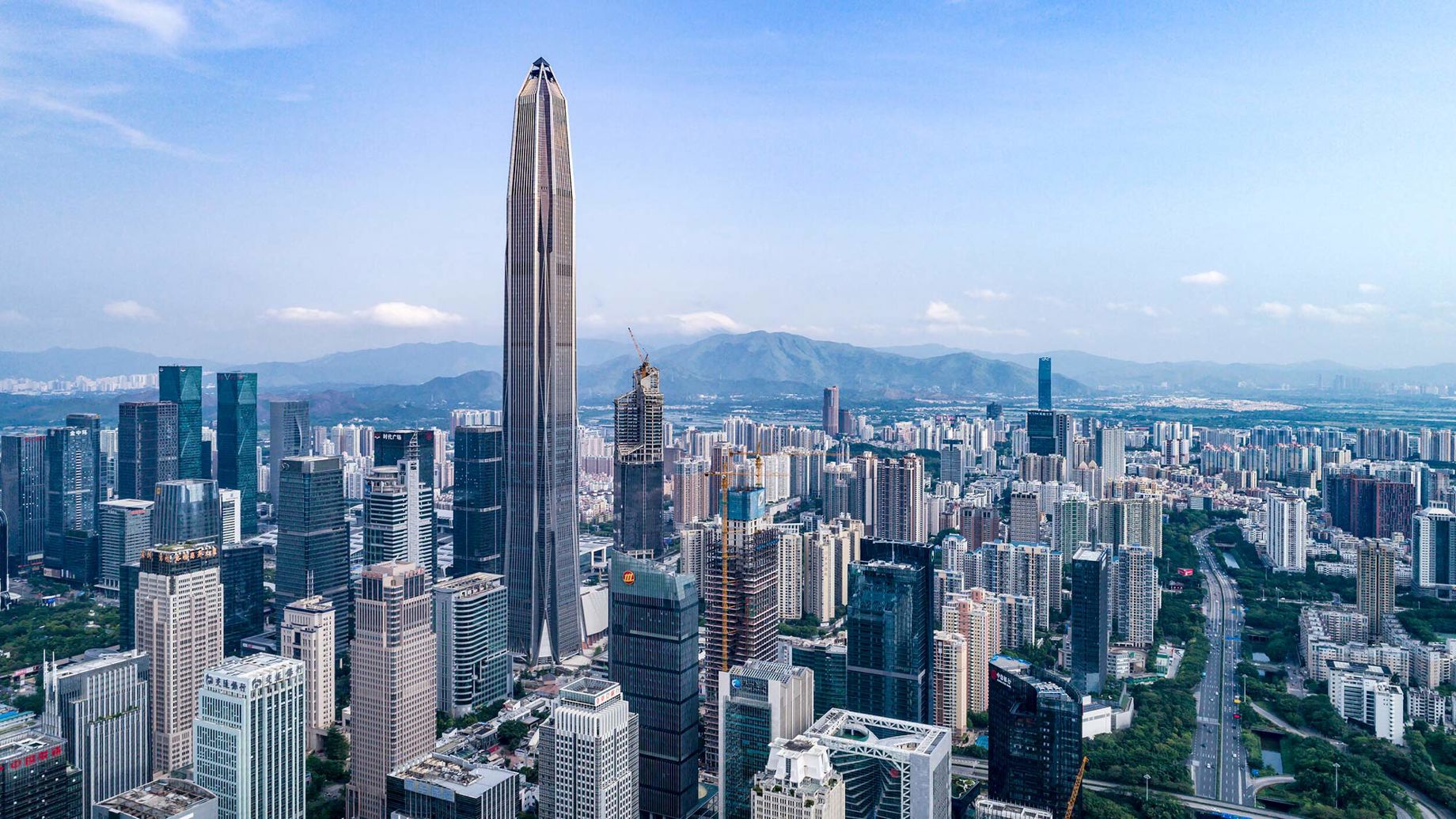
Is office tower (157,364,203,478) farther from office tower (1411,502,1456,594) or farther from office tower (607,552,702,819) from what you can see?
office tower (1411,502,1456,594)

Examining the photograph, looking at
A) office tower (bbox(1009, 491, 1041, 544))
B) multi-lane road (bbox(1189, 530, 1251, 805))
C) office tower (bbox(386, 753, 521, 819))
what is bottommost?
multi-lane road (bbox(1189, 530, 1251, 805))

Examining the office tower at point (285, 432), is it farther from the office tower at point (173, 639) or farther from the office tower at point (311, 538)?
the office tower at point (173, 639)

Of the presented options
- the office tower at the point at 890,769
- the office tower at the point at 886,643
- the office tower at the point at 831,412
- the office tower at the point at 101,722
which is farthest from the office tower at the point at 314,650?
the office tower at the point at 831,412

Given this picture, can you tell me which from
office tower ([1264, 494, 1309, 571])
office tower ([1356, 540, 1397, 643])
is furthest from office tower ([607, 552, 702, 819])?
office tower ([1264, 494, 1309, 571])

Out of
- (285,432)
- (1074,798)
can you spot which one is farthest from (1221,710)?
(285,432)

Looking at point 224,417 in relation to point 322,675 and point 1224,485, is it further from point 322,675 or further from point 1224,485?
point 1224,485
